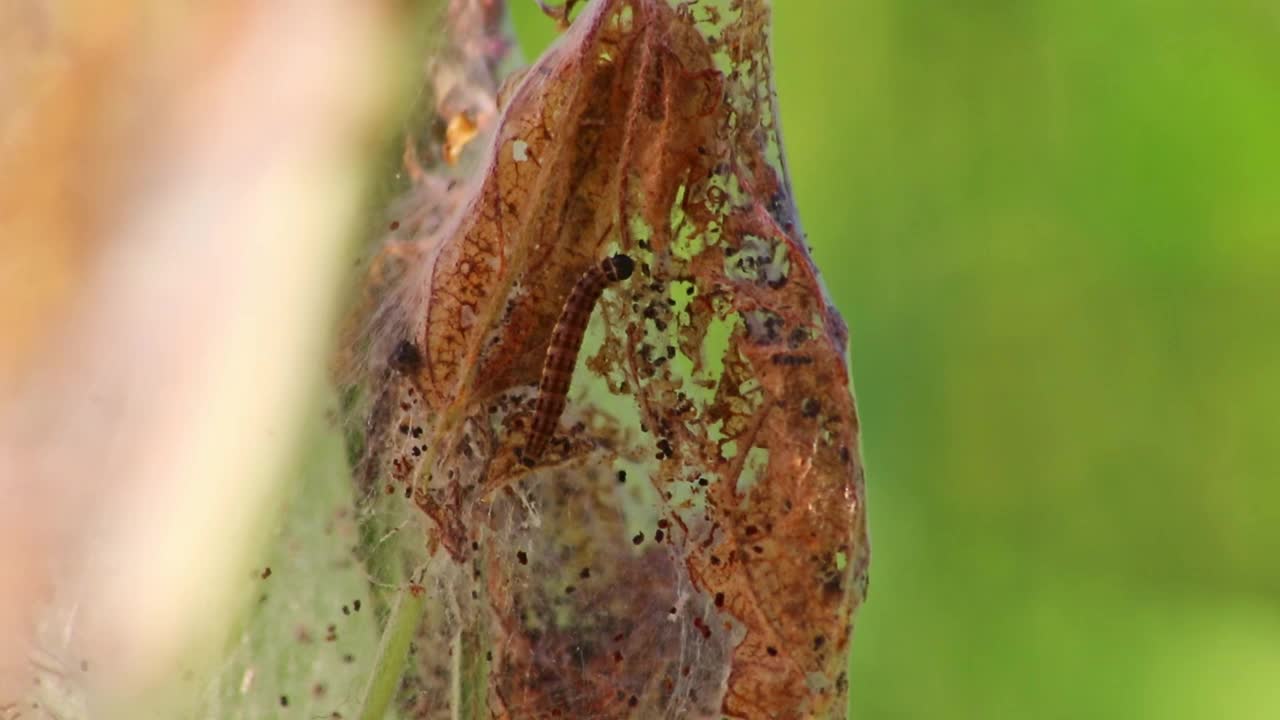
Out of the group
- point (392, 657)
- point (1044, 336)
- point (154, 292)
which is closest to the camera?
point (392, 657)

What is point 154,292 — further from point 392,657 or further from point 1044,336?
point 1044,336

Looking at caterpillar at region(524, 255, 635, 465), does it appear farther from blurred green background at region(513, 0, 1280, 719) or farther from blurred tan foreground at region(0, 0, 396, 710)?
blurred green background at region(513, 0, 1280, 719)

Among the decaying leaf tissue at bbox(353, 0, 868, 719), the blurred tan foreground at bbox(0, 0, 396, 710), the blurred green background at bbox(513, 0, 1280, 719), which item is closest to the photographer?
the decaying leaf tissue at bbox(353, 0, 868, 719)

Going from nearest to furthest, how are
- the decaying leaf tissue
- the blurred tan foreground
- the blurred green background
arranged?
the decaying leaf tissue → the blurred tan foreground → the blurred green background

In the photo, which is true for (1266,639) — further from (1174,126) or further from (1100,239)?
(1174,126)

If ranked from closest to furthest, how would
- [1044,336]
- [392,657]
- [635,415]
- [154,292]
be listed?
1. [392,657]
2. [635,415]
3. [154,292]
4. [1044,336]

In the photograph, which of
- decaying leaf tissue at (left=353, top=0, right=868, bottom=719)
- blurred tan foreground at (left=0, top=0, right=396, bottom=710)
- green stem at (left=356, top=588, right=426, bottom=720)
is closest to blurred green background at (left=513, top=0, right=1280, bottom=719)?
blurred tan foreground at (left=0, top=0, right=396, bottom=710)

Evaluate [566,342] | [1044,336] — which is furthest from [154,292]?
[1044,336]
